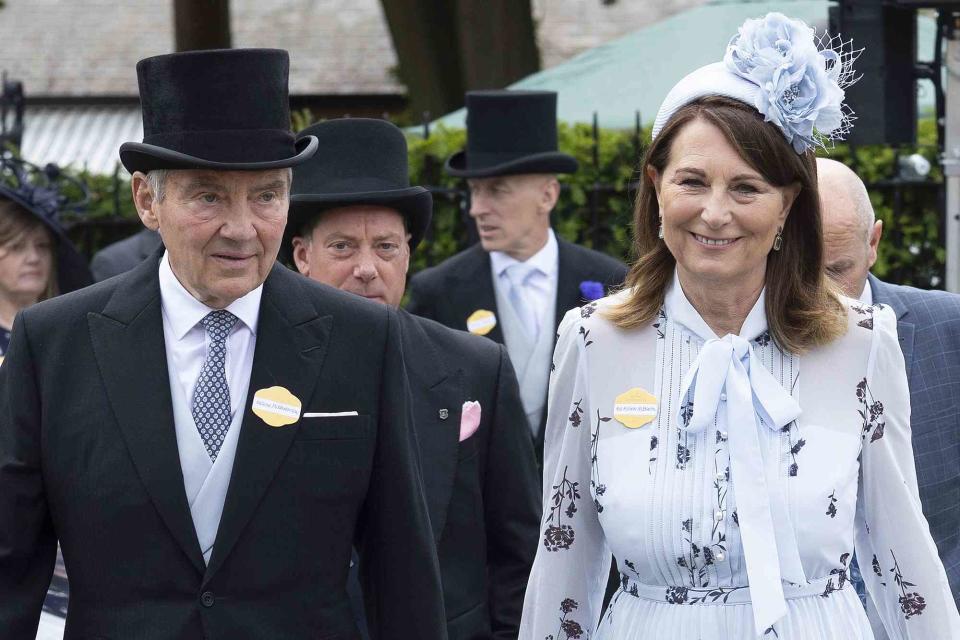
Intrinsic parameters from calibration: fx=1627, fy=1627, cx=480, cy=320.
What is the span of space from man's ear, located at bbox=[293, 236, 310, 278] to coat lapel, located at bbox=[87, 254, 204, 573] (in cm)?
145

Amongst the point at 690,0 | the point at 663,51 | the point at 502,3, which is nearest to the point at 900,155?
the point at 663,51

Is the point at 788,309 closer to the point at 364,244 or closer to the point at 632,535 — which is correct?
the point at 632,535

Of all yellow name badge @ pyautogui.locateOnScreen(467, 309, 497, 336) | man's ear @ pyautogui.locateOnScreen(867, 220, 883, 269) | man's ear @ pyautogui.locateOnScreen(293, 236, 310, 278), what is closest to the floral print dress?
man's ear @ pyautogui.locateOnScreen(867, 220, 883, 269)

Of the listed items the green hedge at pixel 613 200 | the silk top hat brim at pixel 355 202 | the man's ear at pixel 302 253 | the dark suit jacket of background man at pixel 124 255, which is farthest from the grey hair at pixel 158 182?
the green hedge at pixel 613 200

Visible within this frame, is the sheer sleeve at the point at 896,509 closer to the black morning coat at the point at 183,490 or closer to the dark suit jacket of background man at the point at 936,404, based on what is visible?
the dark suit jacket of background man at the point at 936,404

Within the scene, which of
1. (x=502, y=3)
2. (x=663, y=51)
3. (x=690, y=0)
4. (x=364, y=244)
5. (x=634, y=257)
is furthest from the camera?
(x=690, y=0)

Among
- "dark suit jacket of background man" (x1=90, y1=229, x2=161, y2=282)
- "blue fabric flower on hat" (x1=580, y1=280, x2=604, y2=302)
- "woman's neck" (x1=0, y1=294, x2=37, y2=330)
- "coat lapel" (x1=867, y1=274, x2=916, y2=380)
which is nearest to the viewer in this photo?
"coat lapel" (x1=867, y1=274, x2=916, y2=380)

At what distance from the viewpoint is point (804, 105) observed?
3.48 m

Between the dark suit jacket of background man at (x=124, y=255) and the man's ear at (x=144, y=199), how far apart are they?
215 inches

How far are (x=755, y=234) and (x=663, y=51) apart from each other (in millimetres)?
7676

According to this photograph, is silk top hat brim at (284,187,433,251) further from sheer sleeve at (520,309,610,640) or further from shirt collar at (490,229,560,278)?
shirt collar at (490,229,560,278)

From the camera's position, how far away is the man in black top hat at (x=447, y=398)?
162 inches

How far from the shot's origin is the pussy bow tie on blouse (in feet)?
10.9

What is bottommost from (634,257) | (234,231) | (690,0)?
(690,0)
